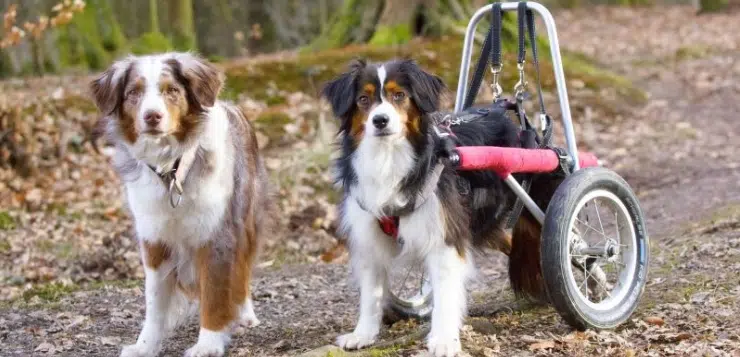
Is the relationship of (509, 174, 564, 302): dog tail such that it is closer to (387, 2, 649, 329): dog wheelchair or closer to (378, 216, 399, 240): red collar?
(387, 2, 649, 329): dog wheelchair

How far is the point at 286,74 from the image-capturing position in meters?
13.1

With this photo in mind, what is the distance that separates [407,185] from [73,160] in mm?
6886

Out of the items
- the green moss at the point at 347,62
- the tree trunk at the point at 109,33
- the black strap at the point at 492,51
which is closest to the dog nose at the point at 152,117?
the black strap at the point at 492,51

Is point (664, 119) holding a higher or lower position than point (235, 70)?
lower

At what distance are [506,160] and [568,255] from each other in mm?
592

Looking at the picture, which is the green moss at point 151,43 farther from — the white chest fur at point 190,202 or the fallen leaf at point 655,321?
the fallen leaf at point 655,321

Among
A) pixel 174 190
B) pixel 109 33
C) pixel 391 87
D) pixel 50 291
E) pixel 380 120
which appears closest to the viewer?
pixel 380 120

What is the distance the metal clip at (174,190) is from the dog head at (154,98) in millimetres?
169

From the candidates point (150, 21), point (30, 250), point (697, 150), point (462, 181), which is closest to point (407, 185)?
point (462, 181)

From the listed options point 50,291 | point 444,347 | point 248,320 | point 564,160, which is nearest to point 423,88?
point 564,160

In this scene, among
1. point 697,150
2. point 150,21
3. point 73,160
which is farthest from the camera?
point 150,21

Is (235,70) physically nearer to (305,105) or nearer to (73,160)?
(305,105)

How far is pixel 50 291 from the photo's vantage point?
7340 mm

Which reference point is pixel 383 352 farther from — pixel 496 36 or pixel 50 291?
pixel 50 291
